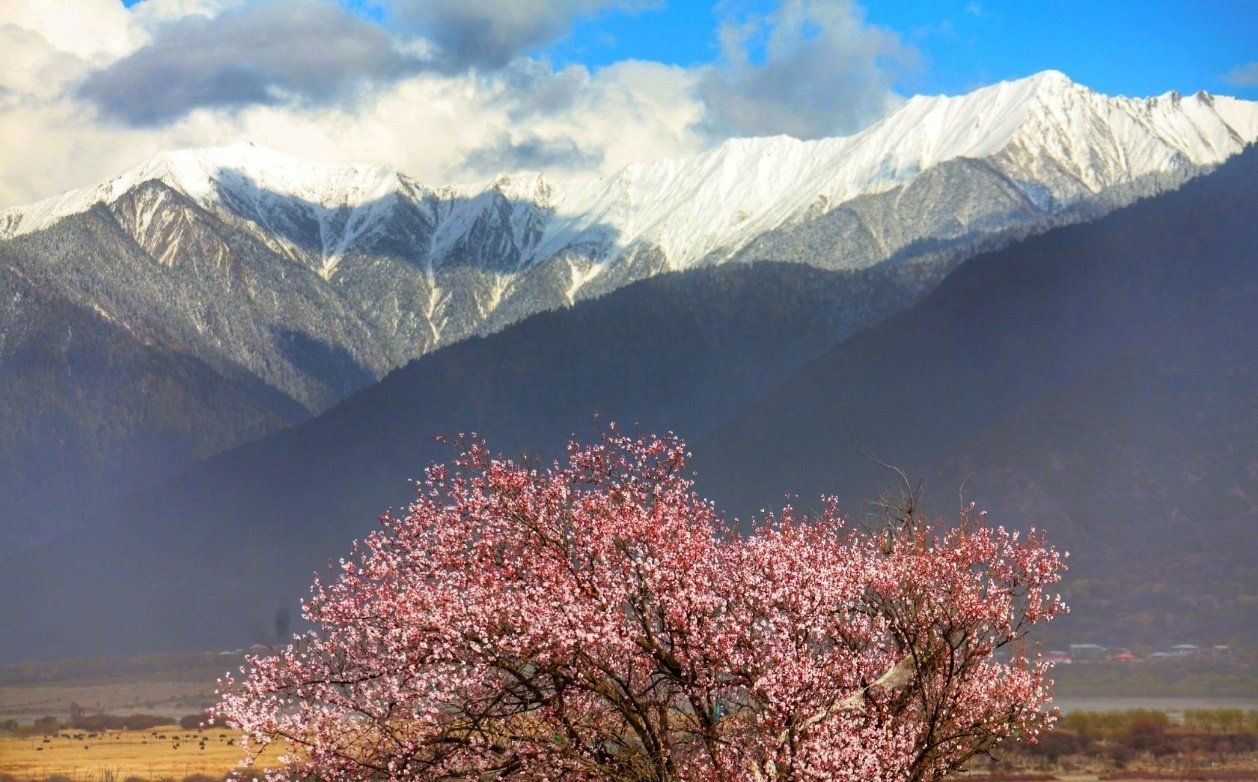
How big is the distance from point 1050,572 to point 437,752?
33.6 ft

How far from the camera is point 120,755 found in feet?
392

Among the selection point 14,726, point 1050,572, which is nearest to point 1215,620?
point 14,726

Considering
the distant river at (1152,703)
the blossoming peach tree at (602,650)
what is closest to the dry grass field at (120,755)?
the blossoming peach tree at (602,650)

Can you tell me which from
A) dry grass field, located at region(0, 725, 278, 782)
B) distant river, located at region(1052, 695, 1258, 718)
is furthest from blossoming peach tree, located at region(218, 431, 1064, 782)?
distant river, located at region(1052, 695, 1258, 718)

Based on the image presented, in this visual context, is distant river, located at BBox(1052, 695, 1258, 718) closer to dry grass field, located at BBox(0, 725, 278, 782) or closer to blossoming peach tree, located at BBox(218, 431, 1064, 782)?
dry grass field, located at BBox(0, 725, 278, 782)

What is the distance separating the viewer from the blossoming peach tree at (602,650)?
24.0 m

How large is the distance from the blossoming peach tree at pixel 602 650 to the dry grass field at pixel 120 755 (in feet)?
218

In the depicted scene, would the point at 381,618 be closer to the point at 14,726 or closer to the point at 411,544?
the point at 411,544

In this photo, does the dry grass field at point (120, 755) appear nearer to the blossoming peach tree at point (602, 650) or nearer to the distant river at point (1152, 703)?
the blossoming peach tree at point (602, 650)

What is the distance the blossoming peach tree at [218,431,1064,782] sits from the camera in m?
24.0

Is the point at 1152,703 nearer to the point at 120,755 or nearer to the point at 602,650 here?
the point at 120,755

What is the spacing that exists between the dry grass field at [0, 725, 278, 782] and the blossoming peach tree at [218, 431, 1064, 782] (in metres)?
66.4

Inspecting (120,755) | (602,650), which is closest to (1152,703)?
(120,755)

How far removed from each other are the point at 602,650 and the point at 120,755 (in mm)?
103791
